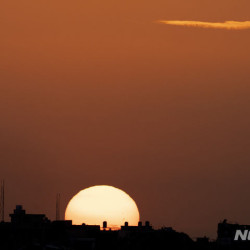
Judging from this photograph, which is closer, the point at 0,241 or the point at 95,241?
the point at 0,241

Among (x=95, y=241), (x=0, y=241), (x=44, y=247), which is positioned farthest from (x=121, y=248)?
(x=44, y=247)

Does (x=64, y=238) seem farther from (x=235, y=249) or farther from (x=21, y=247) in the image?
(x=235, y=249)

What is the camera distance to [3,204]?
17400 cm

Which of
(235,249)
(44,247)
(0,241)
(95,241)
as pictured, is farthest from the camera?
(235,249)

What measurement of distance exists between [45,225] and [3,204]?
18.6 ft

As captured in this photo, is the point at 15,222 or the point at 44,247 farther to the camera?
the point at 15,222

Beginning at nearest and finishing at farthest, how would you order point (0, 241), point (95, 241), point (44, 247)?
1. point (44, 247)
2. point (0, 241)
3. point (95, 241)

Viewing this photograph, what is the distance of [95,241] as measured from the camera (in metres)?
165

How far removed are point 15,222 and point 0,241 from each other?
2026 centimetres

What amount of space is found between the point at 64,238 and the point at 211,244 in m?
31.5

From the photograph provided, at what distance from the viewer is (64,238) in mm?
160500

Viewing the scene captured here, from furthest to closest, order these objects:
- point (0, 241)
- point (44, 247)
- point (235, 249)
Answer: point (235, 249), point (0, 241), point (44, 247)

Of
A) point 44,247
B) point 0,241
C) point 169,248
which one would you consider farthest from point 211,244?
point 44,247

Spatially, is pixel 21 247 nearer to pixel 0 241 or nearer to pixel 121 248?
pixel 0 241
